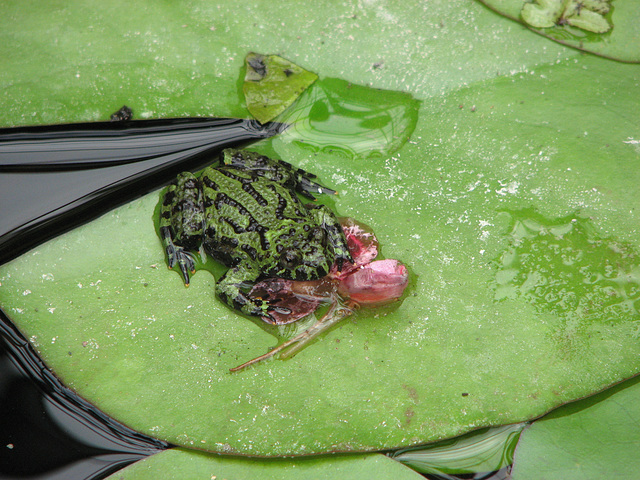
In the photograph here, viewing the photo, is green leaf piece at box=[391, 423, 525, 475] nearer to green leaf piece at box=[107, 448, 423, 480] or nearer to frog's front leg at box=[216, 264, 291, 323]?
green leaf piece at box=[107, 448, 423, 480]

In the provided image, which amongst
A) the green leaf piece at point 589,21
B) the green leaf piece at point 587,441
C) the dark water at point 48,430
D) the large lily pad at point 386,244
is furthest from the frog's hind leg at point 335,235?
the green leaf piece at point 589,21

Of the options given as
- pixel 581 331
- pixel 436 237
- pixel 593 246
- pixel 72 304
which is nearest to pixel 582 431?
pixel 581 331

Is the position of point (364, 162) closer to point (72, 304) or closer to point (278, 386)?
point (278, 386)

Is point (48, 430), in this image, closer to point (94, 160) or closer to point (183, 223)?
point (183, 223)

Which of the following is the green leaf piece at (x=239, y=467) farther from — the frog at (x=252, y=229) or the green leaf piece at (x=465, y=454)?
the frog at (x=252, y=229)

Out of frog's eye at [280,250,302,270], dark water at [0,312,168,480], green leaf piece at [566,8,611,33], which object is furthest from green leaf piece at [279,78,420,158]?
dark water at [0,312,168,480]

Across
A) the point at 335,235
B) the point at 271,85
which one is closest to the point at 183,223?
the point at 335,235
